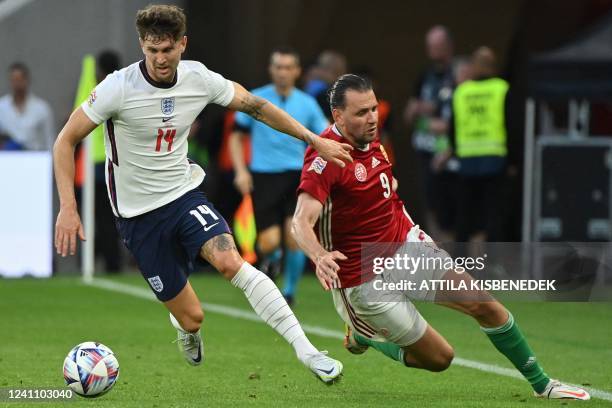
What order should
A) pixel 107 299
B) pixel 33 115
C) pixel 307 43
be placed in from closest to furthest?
pixel 107 299
pixel 33 115
pixel 307 43

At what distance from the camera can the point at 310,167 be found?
26.3 feet

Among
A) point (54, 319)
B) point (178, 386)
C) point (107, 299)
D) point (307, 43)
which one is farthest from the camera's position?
point (307, 43)

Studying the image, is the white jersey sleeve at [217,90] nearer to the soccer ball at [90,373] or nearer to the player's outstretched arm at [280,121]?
the player's outstretched arm at [280,121]

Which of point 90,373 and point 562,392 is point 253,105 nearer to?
point 90,373

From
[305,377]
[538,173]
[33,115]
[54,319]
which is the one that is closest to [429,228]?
[538,173]

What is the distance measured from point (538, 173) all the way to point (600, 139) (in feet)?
2.34

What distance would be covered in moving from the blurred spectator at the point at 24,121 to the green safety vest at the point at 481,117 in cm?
456

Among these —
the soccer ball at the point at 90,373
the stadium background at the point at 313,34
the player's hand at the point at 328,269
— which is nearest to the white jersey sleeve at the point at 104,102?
the soccer ball at the point at 90,373

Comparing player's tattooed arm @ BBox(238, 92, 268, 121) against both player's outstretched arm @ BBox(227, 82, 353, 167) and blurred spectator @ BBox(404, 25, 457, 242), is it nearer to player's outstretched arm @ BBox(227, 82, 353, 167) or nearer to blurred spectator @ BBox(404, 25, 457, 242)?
player's outstretched arm @ BBox(227, 82, 353, 167)

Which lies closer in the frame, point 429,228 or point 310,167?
point 310,167

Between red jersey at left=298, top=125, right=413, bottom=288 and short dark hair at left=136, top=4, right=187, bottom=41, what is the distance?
0.93 metres

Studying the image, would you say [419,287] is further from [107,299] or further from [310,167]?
[107,299]

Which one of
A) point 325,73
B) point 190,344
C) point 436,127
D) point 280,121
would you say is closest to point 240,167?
point 325,73

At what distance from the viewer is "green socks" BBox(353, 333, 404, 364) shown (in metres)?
8.59
